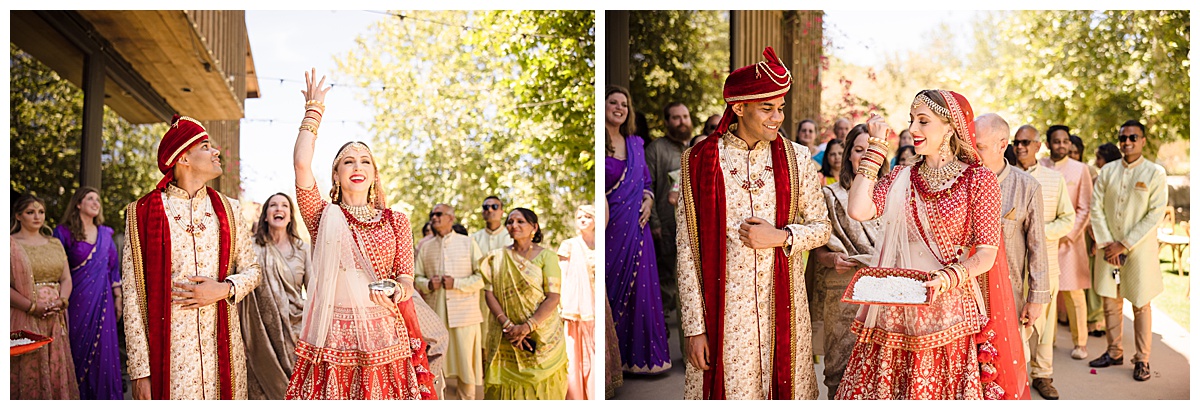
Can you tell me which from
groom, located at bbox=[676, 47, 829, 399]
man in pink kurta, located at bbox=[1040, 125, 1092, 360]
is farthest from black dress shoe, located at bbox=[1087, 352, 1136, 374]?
groom, located at bbox=[676, 47, 829, 399]

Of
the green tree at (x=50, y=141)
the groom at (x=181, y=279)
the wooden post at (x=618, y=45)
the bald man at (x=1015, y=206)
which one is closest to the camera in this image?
the groom at (x=181, y=279)

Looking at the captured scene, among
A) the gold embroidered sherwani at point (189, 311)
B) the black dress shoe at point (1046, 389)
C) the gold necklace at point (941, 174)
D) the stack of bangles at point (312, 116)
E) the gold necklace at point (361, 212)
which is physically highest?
the stack of bangles at point (312, 116)

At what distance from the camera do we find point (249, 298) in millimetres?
4805

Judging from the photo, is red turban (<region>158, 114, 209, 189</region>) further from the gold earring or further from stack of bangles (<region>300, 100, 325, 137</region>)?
the gold earring

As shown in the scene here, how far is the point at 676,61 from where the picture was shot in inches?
303

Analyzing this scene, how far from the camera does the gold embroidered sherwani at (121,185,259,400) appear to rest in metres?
3.79

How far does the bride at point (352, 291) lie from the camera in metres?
3.61

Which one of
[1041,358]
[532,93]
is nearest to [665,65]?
[532,93]

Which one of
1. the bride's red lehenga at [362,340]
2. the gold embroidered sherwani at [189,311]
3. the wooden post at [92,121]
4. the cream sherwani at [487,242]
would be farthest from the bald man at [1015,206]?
the wooden post at [92,121]

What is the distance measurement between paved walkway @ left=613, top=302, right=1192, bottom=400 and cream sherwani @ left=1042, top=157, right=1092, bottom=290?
0.51 m

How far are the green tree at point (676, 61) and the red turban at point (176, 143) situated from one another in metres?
3.91

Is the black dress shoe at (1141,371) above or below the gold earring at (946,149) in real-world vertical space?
below

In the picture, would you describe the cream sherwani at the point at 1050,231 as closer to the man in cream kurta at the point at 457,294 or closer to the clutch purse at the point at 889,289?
the clutch purse at the point at 889,289

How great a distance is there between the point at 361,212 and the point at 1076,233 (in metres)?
4.15
